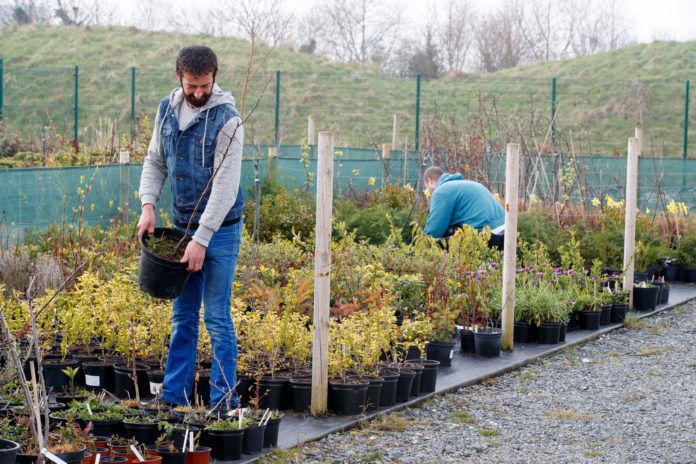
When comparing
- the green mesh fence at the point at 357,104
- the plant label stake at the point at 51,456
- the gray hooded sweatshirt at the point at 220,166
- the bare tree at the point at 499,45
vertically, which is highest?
the bare tree at the point at 499,45

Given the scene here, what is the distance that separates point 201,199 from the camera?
130 inches

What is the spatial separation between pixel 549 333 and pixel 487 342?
74cm

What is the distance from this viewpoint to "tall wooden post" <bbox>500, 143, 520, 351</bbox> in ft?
17.4

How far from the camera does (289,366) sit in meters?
4.18

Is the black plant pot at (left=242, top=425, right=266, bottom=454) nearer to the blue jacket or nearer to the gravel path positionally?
the gravel path

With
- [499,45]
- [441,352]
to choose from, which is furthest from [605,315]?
[499,45]

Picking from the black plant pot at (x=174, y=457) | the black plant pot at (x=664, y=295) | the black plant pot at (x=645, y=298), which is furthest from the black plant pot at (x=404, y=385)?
the black plant pot at (x=664, y=295)

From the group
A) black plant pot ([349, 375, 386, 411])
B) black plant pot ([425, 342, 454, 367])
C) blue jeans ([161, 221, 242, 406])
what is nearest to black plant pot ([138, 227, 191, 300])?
blue jeans ([161, 221, 242, 406])

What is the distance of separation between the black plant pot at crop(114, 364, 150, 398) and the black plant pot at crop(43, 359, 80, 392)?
0.89ft

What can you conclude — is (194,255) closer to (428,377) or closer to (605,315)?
(428,377)

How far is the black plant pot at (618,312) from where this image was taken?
659 centimetres

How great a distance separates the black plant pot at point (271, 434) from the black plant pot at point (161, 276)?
70cm

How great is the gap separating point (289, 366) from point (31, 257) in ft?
10.1

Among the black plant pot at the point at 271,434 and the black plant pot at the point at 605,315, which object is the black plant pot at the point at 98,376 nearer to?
the black plant pot at the point at 271,434
